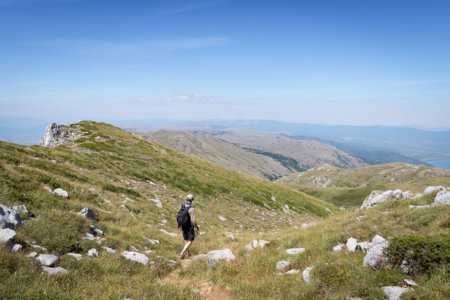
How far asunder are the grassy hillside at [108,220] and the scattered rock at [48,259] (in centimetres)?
25

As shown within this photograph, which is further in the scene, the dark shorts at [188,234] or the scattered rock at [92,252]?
the dark shorts at [188,234]

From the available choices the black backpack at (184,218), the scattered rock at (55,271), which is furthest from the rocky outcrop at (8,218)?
the black backpack at (184,218)

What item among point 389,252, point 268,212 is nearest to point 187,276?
point 389,252

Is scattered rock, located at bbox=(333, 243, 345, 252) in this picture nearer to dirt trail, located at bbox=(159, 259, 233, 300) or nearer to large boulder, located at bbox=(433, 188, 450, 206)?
dirt trail, located at bbox=(159, 259, 233, 300)

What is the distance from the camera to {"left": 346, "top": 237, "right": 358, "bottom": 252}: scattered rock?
9648mm

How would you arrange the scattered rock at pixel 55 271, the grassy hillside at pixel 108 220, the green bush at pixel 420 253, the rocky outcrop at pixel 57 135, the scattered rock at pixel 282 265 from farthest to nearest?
the rocky outcrop at pixel 57 135 < the scattered rock at pixel 282 265 < the green bush at pixel 420 253 < the scattered rock at pixel 55 271 < the grassy hillside at pixel 108 220

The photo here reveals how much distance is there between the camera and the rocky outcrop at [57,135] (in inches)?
1836

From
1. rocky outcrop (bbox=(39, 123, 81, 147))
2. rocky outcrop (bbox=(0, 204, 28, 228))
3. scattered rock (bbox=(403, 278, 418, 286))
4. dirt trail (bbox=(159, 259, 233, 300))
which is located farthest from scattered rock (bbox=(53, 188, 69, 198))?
rocky outcrop (bbox=(39, 123, 81, 147))

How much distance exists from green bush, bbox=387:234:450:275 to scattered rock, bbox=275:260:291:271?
369 cm

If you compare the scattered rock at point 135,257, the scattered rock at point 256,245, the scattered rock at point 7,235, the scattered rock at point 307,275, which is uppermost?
the scattered rock at point 7,235

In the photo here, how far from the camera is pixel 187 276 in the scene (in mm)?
9844

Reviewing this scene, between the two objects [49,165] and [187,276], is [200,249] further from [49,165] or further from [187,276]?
[49,165]

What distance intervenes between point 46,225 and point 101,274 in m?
3.29

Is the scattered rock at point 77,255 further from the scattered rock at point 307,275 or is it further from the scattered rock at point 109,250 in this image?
the scattered rock at point 307,275
